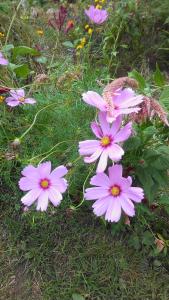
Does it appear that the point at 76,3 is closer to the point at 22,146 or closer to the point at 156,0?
the point at 156,0

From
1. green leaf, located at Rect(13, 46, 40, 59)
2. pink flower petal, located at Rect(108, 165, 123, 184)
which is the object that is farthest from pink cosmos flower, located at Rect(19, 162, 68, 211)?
green leaf, located at Rect(13, 46, 40, 59)

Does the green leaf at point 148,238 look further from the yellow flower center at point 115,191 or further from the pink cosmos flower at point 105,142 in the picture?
the pink cosmos flower at point 105,142

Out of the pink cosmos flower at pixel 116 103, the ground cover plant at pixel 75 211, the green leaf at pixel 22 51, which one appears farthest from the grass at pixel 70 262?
the green leaf at pixel 22 51

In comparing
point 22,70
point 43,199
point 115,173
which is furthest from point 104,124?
point 22,70

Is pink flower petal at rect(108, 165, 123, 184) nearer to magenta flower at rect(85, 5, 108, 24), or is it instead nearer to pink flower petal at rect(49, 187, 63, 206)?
pink flower petal at rect(49, 187, 63, 206)

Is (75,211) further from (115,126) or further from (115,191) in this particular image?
(115,126)

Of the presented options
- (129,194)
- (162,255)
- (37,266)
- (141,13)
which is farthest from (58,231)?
(141,13)

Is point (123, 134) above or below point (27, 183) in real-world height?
above
